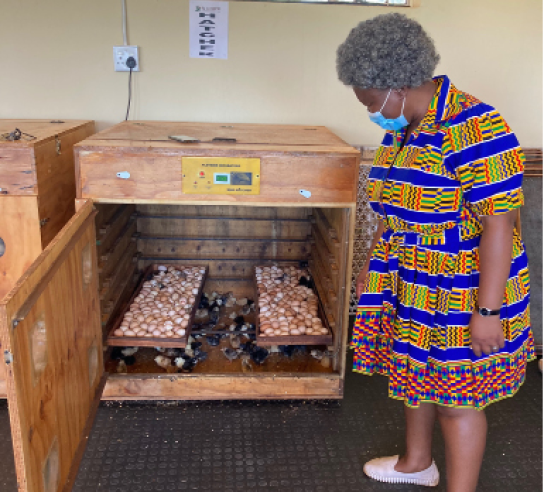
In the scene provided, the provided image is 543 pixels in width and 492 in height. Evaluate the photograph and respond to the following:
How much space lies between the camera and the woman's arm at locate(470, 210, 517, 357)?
1147 millimetres

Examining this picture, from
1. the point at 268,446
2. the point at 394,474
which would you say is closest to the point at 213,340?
the point at 268,446

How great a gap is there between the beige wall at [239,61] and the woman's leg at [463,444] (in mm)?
1735

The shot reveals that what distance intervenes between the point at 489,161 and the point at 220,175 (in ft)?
3.07

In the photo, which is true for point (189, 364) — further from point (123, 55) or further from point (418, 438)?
point (123, 55)

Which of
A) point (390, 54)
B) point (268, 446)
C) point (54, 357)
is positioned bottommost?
point (268, 446)

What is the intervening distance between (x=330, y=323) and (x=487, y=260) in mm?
1090

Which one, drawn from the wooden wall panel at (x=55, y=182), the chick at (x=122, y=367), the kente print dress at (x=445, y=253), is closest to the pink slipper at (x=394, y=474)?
the kente print dress at (x=445, y=253)

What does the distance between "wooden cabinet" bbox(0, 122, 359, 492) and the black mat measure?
0.09 meters

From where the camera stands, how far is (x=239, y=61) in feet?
8.28

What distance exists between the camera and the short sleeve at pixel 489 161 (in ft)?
3.63

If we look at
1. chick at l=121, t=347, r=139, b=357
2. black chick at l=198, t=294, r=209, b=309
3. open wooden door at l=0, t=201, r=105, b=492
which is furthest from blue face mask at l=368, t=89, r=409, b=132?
black chick at l=198, t=294, r=209, b=309

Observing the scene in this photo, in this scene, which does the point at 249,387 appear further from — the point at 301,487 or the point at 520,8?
the point at 520,8

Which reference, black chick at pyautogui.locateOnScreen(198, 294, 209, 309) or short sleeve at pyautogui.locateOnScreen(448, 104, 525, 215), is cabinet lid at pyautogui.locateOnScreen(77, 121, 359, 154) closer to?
short sleeve at pyautogui.locateOnScreen(448, 104, 525, 215)

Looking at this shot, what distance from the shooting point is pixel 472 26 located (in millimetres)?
2547
